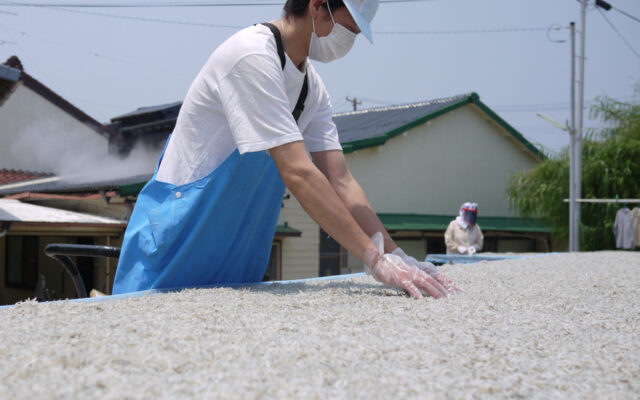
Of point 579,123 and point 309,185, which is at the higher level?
point 579,123

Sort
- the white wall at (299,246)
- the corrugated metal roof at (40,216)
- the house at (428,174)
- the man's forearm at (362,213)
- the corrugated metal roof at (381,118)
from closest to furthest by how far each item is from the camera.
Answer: the man's forearm at (362,213) → the corrugated metal roof at (40,216) → the white wall at (299,246) → the house at (428,174) → the corrugated metal roof at (381,118)

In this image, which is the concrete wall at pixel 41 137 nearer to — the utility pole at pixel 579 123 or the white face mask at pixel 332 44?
the utility pole at pixel 579 123

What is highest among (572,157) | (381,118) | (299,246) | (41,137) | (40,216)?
(381,118)

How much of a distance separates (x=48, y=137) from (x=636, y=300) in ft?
48.0

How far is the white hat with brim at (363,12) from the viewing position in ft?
5.98

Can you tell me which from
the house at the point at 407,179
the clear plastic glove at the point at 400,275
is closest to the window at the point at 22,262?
the house at the point at 407,179

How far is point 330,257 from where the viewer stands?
10633 mm

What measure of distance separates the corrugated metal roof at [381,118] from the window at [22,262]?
21.4 ft

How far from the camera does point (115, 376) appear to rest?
0.91 metres

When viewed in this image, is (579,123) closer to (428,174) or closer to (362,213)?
(428,174)

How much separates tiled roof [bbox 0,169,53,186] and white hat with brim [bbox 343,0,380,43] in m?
13.6

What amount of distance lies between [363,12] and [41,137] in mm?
14082

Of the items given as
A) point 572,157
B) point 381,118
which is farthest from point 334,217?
point 381,118

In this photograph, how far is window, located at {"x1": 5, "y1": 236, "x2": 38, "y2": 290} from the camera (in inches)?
433
